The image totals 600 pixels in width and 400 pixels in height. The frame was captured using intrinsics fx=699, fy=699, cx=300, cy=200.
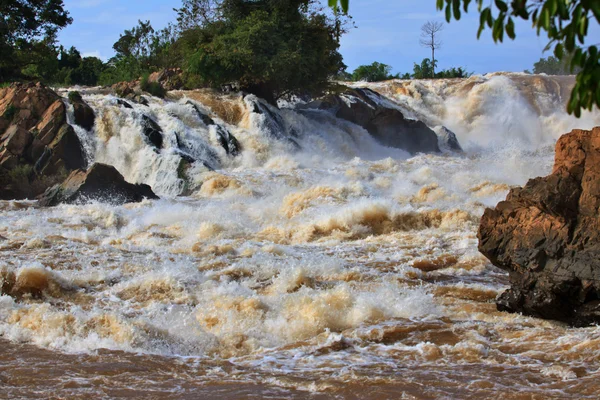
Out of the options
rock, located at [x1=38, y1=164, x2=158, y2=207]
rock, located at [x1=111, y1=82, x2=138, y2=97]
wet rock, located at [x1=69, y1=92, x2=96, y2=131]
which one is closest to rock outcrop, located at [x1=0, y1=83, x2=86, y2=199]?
wet rock, located at [x1=69, y1=92, x2=96, y2=131]

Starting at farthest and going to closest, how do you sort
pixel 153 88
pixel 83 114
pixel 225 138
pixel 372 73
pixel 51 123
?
pixel 372 73 → pixel 153 88 → pixel 225 138 → pixel 83 114 → pixel 51 123

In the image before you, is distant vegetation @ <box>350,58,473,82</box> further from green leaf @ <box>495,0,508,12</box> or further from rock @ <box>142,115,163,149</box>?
green leaf @ <box>495,0,508,12</box>

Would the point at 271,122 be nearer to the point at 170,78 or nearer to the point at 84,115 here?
the point at 170,78

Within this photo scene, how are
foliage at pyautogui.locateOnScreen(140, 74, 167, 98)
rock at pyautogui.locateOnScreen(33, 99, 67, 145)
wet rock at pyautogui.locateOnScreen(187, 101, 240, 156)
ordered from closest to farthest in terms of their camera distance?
1. rock at pyautogui.locateOnScreen(33, 99, 67, 145)
2. wet rock at pyautogui.locateOnScreen(187, 101, 240, 156)
3. foliage at pyautogui.locateOnScreen(140, 74, 167, 98)

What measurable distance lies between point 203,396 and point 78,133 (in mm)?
13724

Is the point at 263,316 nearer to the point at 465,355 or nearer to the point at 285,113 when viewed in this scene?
the point at 465,355

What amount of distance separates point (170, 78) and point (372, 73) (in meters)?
21.3

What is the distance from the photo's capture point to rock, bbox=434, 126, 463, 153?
2591 cm

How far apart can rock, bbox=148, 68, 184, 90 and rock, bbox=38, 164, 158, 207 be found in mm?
9876

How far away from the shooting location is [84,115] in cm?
1789

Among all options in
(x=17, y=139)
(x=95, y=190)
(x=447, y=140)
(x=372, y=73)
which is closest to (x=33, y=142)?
(x=17, y=139)

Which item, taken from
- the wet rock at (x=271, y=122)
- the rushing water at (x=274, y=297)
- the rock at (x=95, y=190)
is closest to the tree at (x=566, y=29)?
the rushing water at (x=274, y=297)

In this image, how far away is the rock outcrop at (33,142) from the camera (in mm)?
15938

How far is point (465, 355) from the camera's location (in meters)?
5.59
